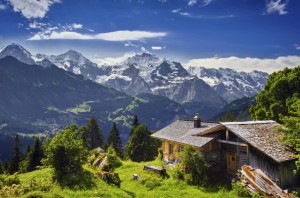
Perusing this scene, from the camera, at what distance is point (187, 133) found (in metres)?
51.5

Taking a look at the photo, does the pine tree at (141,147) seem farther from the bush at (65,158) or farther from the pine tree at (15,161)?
the bush at (65,158)

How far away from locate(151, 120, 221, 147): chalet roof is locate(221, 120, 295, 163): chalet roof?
4134 mm

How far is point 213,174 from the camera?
143 feet

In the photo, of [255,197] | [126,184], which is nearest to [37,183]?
[126,184]

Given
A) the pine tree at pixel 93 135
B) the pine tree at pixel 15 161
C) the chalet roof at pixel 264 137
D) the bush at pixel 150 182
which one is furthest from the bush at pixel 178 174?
the pine tree at pixel 15 161

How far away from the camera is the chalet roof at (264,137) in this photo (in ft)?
121

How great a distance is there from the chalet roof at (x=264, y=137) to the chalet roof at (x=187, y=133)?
413 cm

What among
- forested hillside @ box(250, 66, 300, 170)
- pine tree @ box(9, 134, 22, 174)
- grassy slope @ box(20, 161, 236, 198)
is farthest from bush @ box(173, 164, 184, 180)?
pine tree @ box(9, 134, 22, 174)

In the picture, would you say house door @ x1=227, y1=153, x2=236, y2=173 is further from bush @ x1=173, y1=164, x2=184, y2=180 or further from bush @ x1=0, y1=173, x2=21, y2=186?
bush @ x1=0, y1=173, x2=21, y2=186

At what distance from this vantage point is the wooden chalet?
37344 millimetres

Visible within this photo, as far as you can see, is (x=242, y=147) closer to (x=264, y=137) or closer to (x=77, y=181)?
(x=264, y=137)

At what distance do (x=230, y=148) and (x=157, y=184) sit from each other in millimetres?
10915

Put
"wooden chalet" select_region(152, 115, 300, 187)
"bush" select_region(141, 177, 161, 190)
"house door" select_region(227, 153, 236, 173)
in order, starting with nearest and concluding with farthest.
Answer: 1. "wooden chalet" select_region(152, 115, 300, 187)
2. "bush" select_region(141, 177, 161, 190)
3. "house door" select_region(227, 153, 236, 173)

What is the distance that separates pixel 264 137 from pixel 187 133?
44.7 ft
